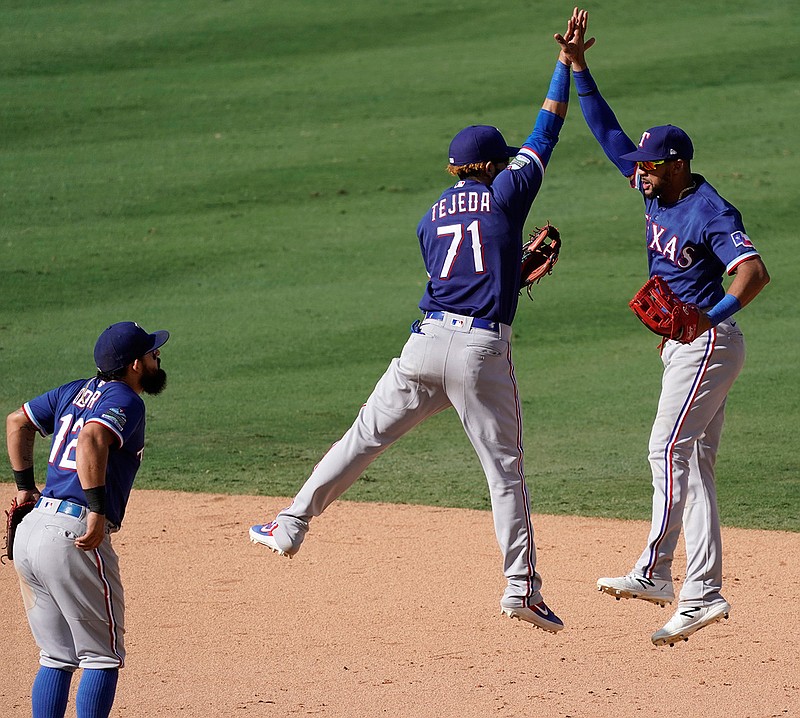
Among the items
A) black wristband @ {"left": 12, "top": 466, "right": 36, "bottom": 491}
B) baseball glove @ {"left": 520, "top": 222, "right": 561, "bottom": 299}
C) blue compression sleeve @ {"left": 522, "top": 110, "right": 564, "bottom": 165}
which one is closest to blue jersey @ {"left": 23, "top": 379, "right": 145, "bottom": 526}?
black wristband @ {"left": 12, "top": 466, "right": 36, "bottom": 491}

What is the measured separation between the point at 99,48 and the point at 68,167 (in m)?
4.43

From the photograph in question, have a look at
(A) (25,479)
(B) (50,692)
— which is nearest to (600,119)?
(A) (25,479)

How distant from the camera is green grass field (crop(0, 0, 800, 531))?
33.6 ft

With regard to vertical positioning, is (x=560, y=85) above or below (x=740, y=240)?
above

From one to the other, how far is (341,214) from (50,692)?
11552 millimetres

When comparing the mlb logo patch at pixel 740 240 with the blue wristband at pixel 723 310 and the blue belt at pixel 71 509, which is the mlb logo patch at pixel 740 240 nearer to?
the blue wristband at pixel 723 310

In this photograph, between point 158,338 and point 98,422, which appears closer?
point 98,422

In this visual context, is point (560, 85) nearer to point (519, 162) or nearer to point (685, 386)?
point (519, 162)

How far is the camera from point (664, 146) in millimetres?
5379

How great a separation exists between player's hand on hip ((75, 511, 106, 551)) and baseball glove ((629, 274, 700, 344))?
2352 millimetres

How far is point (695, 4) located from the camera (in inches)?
892

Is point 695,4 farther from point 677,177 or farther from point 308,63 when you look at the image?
point 677,177

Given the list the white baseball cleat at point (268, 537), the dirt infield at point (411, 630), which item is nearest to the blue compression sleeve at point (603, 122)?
the white baseball cleat at point (268, 537)

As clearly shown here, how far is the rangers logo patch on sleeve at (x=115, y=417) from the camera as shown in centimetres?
479
